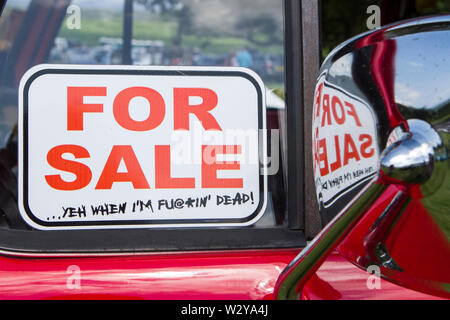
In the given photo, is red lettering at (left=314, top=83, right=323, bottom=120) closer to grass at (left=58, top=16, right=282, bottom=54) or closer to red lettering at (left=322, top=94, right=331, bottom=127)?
red lettering at (left=322, top=94, right=331, bottom=127)

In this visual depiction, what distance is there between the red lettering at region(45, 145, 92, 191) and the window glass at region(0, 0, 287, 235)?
79 millimetres

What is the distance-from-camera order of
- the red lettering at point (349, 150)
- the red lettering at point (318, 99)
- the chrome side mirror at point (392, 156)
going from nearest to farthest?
the chrome side mirror at point (392, 156) < the red lettering at point (349, 150) < the red lettering at point (318, 99)

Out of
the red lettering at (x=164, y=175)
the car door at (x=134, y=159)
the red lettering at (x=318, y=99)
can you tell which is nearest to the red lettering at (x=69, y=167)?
the car door at (x=134, y=159)

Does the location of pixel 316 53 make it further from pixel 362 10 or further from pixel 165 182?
pixel 165 182

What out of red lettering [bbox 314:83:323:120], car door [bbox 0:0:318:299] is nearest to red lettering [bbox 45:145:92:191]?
car door [bbox 0:0:318:299]

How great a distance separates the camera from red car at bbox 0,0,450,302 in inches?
39.3

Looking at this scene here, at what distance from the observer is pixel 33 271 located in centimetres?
99

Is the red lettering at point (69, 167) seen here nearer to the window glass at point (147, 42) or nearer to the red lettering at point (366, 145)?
the window glass at point (147, 42)

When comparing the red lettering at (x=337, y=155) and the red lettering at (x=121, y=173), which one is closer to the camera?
Answer: the red lettering at (x=337, y=155)

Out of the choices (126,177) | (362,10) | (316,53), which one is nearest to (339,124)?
(316,53)

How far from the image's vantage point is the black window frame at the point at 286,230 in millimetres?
1033

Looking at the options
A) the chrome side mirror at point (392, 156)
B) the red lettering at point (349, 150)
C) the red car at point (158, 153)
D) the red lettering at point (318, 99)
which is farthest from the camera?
the red car at point (158, 153)

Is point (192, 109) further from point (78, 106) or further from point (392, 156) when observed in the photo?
point (392, 156)

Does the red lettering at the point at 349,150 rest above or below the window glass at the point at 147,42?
below
